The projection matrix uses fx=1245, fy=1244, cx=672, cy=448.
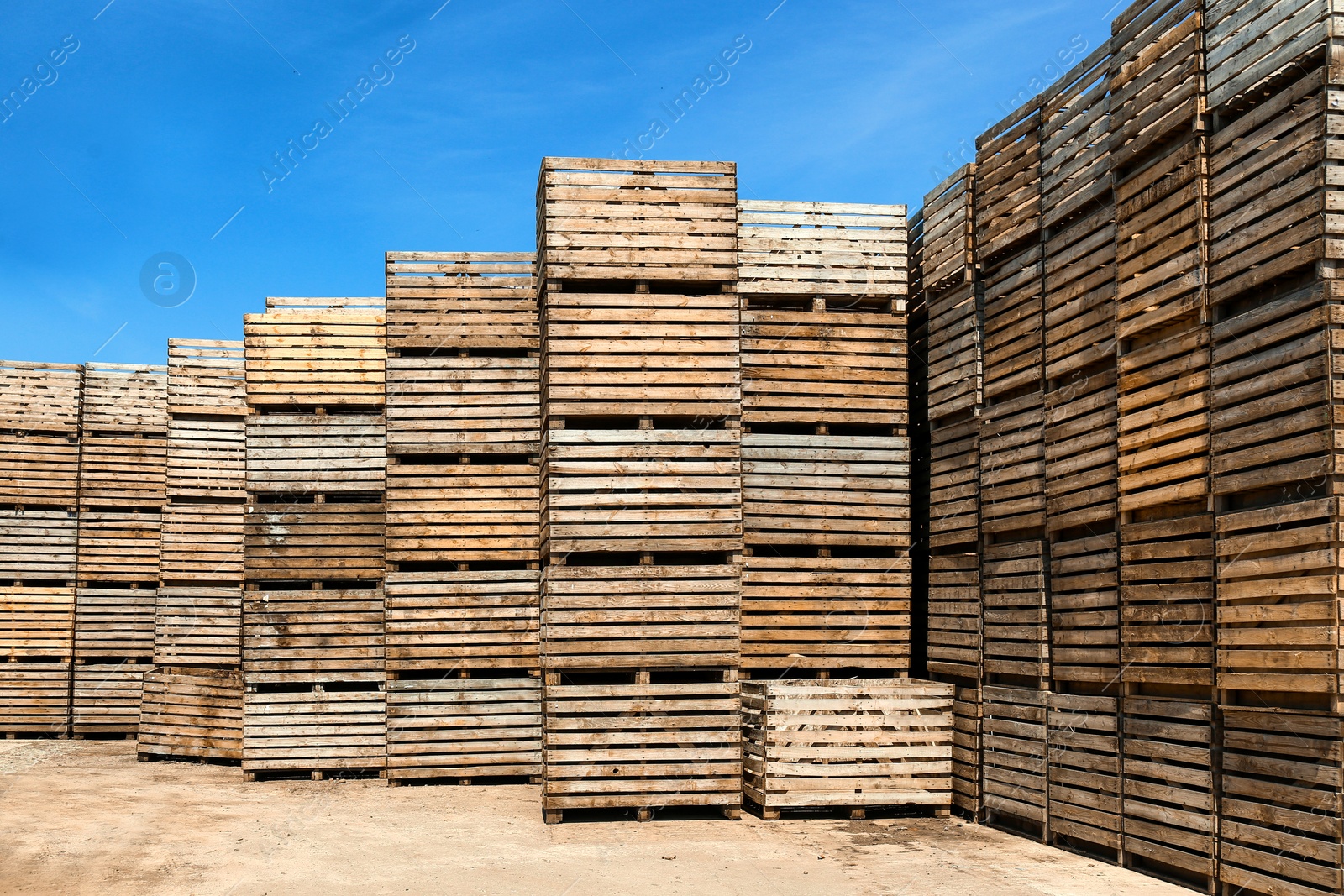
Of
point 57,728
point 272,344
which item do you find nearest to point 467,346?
point 272,344

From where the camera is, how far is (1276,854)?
24.0 ft

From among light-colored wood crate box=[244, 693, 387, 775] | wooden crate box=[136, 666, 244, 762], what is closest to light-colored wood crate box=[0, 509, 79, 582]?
wooden crate box=[136, 666, 244, 762]

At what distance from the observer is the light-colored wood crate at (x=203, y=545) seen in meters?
16.3

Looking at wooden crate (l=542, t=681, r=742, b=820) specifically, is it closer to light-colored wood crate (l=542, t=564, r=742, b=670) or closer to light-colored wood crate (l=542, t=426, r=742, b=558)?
light-colored wood crate (l=542, t=564, r=742, b=670)

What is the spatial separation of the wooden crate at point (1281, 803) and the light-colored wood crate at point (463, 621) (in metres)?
7.15

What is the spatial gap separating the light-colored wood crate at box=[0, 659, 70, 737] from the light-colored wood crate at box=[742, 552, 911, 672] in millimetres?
12060

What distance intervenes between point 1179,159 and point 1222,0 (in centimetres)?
102

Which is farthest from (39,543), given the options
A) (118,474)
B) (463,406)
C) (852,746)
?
(852,746)

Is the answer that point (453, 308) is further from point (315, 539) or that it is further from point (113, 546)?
point (113, 546)

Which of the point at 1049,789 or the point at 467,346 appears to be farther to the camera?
the point at 467,346

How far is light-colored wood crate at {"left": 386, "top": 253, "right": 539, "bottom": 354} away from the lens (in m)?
13.2

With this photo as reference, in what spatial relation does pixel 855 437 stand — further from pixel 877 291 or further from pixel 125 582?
pixel 125 582

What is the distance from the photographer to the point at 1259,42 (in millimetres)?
7719

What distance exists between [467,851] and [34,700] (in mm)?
11983
